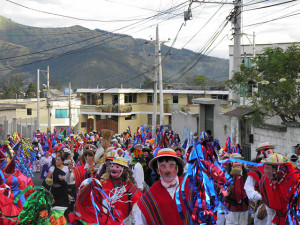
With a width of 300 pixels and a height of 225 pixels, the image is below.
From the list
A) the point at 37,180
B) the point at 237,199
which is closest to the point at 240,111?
the point at 37,180

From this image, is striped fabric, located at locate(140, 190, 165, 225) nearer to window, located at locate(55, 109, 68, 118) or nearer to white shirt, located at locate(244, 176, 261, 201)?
white shirt, located at locate(244, 176, 261, 201)

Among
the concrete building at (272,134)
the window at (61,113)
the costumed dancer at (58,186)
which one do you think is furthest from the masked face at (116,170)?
the window at (61,113)

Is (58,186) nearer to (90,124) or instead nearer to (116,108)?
(116,108)

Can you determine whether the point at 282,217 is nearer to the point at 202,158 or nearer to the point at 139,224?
the point at 202,158

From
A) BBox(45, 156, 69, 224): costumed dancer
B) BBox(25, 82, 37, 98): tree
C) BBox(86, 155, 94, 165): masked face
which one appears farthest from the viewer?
BBox(25, 82, 37, 98): tree

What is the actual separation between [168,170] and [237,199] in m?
3.27

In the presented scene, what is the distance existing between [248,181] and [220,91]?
46190 millimetres

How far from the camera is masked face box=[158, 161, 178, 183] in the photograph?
4852 millimetres

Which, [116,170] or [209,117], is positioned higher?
[209,117]

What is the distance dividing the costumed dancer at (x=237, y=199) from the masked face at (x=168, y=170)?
3.06m

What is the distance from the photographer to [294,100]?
1298 centimetres

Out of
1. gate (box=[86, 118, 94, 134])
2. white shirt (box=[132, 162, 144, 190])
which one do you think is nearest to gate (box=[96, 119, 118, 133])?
gate (box=[86, 118, 94, 134])

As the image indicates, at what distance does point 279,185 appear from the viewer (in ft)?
20.3

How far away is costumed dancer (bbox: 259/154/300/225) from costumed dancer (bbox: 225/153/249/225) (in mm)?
1275
